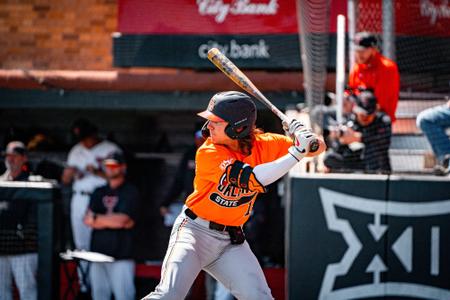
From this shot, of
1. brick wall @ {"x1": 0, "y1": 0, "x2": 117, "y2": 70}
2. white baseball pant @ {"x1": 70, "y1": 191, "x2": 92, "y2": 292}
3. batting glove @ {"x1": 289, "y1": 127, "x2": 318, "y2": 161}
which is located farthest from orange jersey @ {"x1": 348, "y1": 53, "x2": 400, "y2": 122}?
brick wall @ {"x1": 0, "y1": 0, "x2": 117, "y2": 70}

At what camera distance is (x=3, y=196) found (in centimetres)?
759

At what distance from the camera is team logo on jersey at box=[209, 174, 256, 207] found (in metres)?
5.21

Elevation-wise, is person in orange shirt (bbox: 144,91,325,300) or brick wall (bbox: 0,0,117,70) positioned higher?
brick wall (bbox: 0,0,117,70)

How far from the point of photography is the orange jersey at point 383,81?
286 inches

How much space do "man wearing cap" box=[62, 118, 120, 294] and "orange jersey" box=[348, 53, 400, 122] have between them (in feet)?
9.11

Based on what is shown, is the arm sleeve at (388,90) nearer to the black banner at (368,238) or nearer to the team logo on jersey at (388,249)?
the black banner at (368,238)

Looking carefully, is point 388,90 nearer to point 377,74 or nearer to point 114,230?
point 377,74

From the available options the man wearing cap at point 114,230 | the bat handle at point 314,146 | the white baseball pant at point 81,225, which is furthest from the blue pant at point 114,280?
the bat handle at point 314,146

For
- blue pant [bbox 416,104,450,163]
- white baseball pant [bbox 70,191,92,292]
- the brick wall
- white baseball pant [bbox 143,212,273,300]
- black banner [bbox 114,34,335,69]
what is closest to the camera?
white baseball pant [bbox 143,212,273,300]

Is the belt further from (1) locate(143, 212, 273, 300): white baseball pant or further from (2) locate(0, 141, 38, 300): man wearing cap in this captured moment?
(2) locate(0, 141, 38, 300): man wearing cap

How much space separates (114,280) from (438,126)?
3.17m

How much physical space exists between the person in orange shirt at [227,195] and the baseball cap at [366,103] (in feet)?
6.00

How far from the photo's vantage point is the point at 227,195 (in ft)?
17.1

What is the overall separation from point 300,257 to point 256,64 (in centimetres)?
275
